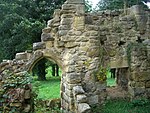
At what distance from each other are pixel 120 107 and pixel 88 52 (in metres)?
2.11

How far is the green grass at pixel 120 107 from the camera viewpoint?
8.15 meters

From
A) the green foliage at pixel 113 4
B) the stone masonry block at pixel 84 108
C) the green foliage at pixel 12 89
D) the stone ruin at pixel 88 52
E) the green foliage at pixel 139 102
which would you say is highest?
the green foliage at pixel 113 4

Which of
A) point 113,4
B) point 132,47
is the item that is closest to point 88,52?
point 132,47

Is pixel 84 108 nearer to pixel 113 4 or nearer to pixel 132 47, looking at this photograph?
pixel 132 47

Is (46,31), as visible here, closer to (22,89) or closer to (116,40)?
(116,40)

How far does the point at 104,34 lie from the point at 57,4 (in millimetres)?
10954

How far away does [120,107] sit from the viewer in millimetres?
8516

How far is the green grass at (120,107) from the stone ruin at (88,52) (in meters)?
0.30

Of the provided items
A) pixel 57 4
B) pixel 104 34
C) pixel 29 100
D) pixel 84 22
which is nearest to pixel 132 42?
pixel 104 34

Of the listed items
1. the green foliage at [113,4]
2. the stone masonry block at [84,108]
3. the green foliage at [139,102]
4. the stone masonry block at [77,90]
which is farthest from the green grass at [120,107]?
the green foliage at [113,4]

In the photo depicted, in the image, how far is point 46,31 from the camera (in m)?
8.88

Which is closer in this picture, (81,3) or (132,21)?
(81,3)

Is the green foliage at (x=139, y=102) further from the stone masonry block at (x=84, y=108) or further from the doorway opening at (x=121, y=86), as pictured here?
the stone masonry block at (x=84, y=108)

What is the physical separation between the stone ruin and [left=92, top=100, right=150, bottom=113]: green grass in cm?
30
